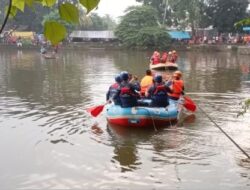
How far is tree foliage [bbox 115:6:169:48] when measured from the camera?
46938 millimetres

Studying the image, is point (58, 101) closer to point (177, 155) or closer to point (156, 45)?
point (177, 155)

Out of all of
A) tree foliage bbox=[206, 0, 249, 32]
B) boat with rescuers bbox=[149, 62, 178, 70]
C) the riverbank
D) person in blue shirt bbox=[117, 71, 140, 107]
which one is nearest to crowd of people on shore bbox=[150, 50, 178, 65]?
boat with rescuers bbox=[149, 62, 178, 70]

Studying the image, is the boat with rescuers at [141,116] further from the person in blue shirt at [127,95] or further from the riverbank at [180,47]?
the riverbank at [180,47]

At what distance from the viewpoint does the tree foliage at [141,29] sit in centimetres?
4694

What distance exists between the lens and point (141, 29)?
4797 cm

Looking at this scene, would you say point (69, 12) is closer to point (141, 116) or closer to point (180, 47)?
point (141, 116)

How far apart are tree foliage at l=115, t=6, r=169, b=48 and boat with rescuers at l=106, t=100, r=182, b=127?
36.0m

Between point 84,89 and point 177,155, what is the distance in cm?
995

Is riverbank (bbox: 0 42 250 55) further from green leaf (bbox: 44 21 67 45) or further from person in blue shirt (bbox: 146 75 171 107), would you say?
green leaf (bbox: 44 21 67 45)

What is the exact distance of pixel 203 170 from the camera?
25.6ft

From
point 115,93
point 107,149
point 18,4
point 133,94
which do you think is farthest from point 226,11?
point 18,4

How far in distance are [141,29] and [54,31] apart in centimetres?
4717

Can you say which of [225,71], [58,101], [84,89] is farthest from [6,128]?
[225,71]

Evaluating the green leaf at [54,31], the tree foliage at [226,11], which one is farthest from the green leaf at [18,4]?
the tree foliage at [226,11]
